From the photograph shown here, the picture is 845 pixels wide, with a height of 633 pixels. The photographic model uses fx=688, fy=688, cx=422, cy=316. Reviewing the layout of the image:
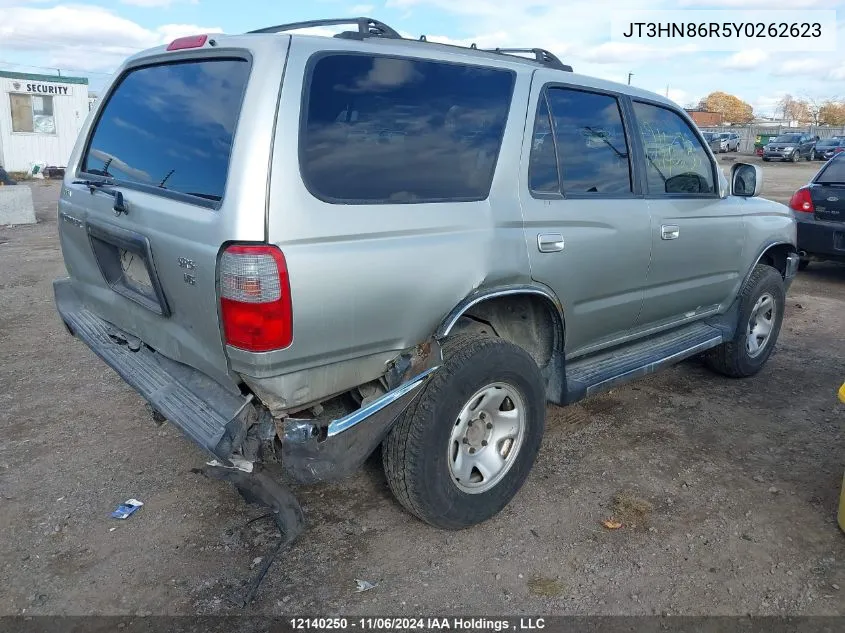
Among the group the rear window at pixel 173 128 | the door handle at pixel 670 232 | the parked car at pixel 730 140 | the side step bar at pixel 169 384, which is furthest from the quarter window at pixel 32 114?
the parked car at pixel 730 140

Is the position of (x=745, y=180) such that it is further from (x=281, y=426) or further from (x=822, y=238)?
(x=822, y=238)

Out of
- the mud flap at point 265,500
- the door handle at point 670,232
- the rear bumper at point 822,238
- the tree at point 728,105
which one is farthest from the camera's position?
the tree at point 728,105

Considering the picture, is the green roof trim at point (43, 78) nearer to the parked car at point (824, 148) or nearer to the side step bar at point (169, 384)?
the side step bar at point (169, 384)

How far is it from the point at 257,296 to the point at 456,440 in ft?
3.78

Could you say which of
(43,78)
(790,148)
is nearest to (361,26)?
(43,78)

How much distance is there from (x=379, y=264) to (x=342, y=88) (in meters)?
0.67

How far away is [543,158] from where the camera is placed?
3260mm

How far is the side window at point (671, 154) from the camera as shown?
392cm

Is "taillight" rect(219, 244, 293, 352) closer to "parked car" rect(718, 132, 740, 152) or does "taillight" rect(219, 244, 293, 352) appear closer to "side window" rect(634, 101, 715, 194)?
"side window" rect(634, 101, 715, 194)

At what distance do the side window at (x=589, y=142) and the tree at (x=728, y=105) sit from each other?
100314 millimetres

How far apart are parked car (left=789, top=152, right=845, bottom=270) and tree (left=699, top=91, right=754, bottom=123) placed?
3724 inches

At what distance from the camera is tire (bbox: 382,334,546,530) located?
278cm

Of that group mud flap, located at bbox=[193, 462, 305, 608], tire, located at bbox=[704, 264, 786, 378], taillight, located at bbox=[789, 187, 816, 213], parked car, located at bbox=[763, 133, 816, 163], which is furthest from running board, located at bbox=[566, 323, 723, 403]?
parked car, located at bbox=[763, 133, 816, 163]

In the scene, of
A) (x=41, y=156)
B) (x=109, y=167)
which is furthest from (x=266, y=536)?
(x=41, y=156)
